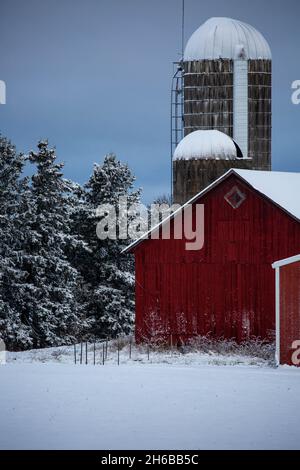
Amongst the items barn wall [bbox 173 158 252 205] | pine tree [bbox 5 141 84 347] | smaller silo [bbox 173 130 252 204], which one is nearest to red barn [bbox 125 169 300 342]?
pine tree [bbox 5 141 84 347]

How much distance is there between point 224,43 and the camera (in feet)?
168

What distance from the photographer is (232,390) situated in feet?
62.0

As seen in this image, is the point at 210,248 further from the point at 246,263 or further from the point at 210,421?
the point at 210,421

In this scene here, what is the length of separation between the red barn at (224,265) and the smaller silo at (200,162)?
1167 centimetres

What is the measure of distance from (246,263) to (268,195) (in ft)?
6.95

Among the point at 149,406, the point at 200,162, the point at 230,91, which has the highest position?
the point at 230,91

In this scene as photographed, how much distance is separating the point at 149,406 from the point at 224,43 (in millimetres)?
36702

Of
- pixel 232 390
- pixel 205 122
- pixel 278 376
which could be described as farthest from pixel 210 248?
pixel 205 122

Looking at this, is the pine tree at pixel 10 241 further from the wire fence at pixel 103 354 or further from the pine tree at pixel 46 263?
the wire fence at pixel 103 354

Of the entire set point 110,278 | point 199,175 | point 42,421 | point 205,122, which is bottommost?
point 42,421

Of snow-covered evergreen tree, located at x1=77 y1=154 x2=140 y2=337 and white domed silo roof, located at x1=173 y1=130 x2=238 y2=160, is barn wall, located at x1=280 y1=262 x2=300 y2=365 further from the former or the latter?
white domed silo roof, located at x1=173 y1=130 x2=238 y2=160

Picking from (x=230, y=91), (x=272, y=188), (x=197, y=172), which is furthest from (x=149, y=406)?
(x=230, y=91)

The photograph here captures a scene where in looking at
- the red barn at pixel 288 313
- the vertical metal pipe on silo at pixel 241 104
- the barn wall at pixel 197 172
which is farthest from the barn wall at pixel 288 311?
the vertical metal pipe on silo at pixel 241 104

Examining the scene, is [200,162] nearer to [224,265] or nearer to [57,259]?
[57,259]
